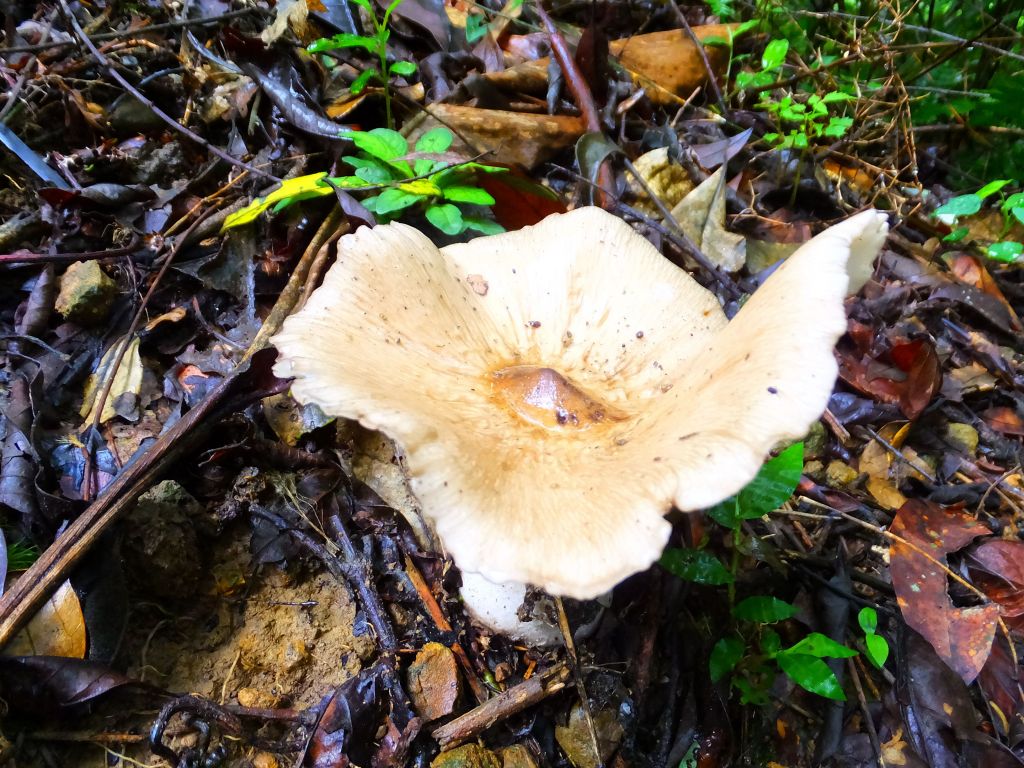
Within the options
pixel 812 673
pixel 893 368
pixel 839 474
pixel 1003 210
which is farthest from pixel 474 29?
pixel 812 673

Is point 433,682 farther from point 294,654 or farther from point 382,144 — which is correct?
point 382,144

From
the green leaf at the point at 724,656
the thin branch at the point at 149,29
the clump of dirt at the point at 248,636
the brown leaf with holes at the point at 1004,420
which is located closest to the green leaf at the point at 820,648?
the green leaf at the point at 724,656

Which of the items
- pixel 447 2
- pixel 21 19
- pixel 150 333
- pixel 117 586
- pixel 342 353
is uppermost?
pixel 21 19

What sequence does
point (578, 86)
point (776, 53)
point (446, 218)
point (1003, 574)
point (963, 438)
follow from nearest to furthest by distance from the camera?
point (1003, 574) < point (446, 218) < point (963, 438) < point (578, 86) < point (776, 53)

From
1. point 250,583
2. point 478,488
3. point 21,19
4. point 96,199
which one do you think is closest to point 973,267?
point 478,488

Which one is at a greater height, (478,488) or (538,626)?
(478,488)

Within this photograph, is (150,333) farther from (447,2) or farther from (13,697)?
(447,2)
